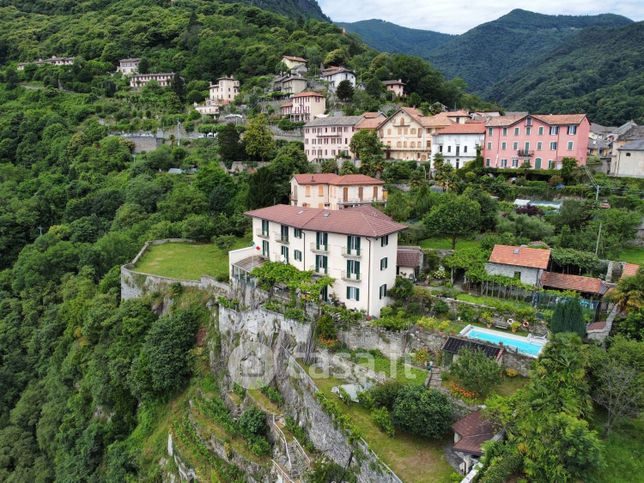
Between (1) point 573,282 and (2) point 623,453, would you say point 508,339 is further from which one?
→ (2) point 623,453

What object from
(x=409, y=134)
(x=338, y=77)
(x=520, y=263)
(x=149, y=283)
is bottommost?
(x=149, y=283)

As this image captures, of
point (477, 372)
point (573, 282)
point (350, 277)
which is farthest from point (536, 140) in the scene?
point (477, 372)

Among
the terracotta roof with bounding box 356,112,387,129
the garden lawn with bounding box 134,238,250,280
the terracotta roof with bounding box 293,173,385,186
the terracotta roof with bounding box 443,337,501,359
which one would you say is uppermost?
the terracotta roof with bounding box 356,112,387,129

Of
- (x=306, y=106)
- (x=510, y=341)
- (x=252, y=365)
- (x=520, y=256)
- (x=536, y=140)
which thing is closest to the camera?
(x=510, y=341)

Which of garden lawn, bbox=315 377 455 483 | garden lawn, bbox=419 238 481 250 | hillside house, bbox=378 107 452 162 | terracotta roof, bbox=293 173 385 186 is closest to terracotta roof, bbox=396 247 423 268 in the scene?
garden lawn, bbox=419 238 481 250

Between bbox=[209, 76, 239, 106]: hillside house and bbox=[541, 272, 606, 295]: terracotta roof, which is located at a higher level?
bbox=[209, 76, 239, 106]: hillside house

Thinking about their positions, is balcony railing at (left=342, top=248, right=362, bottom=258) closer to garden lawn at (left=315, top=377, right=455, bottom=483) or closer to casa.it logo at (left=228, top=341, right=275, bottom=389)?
casa.it logo at (left=228, top=341, right=275, bottom=389)

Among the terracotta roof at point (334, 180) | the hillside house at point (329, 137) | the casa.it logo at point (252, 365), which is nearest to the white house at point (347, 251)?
the casa.it logo at point (252, 365)

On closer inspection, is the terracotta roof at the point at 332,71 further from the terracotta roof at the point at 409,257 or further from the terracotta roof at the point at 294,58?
the terracotta roof at the point at 409,257
